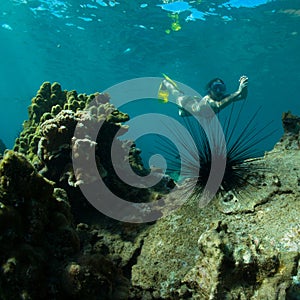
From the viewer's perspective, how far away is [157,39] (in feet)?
85.8

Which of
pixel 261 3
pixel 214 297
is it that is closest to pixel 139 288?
pixel 214 297

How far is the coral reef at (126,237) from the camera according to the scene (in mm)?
2184

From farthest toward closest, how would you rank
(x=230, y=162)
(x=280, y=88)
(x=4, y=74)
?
1. (x=4, y=74)
2. (x=280, y=88)
3. (x=230, y=162)

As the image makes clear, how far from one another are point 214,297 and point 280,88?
47314 millimetres

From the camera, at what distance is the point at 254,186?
3.48 metres

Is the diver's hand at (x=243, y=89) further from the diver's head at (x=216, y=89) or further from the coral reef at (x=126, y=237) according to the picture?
the coral reef at (x=126, y=237)

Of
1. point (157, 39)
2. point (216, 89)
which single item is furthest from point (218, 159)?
point (157, 39)

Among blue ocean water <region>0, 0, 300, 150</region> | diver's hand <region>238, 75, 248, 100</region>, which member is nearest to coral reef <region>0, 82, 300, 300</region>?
diver's hand <region>238, 75, 248, 100</region>

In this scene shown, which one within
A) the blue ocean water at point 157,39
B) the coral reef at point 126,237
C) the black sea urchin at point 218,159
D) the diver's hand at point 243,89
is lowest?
the coral reef at point 126,237

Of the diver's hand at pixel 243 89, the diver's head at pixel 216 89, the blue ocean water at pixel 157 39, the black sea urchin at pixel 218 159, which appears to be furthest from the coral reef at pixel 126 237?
the blue ocean water at pixel 157 39

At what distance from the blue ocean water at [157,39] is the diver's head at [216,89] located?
8.12 meters

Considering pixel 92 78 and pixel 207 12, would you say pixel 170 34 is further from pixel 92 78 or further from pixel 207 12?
pixel 92 78

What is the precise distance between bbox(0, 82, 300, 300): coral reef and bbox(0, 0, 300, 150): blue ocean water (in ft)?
33.5

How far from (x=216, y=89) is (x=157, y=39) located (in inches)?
903
